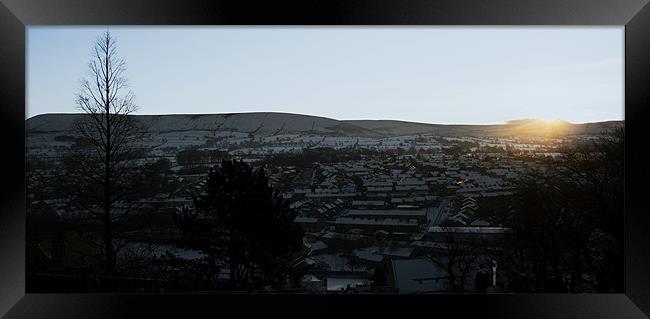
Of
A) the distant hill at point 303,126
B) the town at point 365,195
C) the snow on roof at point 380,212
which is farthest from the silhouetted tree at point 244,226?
the snow on roof at point 380,212

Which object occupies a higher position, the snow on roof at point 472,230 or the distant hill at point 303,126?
the distant hill at point 303,126

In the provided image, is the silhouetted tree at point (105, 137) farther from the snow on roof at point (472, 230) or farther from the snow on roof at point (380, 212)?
the snow on roof at point (472, 230)

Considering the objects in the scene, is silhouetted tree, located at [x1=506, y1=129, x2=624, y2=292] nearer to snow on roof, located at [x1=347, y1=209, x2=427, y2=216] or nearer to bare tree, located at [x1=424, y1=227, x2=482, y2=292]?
bare tree, located at [x1=424, y1=227, x2=482, y2=292]

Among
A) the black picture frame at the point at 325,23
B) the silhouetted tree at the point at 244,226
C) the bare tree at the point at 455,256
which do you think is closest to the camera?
the black picture frame at the point at 325,23

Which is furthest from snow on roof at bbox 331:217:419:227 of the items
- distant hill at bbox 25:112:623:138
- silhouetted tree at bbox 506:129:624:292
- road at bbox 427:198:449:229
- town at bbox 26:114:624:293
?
silhouetted tree at bbox 506:129:624:292

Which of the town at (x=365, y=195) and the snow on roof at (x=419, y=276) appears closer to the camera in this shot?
the snow on roof at (x=419, y=276)

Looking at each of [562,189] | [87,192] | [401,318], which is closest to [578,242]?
[562,189]

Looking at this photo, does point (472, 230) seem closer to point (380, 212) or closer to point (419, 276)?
point (419, 276)
